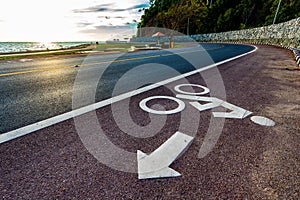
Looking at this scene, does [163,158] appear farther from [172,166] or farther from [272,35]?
[272,35]

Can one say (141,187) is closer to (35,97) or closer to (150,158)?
(150,158)

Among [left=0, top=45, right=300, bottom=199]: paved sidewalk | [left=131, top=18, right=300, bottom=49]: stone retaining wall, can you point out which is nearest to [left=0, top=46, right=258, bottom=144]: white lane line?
[left=0, top=45, right=300, bottom=199]: paved sidewalk

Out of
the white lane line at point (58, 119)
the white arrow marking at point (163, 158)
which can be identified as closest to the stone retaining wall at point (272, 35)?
the white lane line at point (58, 119)

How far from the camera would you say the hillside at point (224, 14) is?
3680 cm

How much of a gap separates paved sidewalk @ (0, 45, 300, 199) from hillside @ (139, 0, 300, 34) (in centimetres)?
4245

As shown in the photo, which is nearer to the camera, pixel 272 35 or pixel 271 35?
pixel 272 35

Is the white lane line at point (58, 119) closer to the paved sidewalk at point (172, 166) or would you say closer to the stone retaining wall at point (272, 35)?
the paved sidewalk at point (172, 166)

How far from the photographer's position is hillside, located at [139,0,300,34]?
36.8 m

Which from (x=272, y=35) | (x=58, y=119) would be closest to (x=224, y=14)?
(x=272, y=35)

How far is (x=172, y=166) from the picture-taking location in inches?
66.9

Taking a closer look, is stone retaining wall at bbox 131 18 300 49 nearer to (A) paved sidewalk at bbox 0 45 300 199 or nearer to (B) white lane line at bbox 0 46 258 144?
(A) paved sidewalk at bbox 0 45 300 199

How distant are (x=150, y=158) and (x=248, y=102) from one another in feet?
9.00

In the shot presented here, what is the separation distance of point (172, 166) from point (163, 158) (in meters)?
0.14

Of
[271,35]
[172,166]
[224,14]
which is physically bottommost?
[172,166]
